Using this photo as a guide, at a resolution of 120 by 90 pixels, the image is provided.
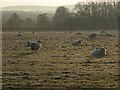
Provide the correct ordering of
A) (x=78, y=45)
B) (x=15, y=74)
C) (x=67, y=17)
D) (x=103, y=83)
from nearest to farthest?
(x=103, y=83), (x=15, y=74), (x=78, y=45), (x=67, y=17)

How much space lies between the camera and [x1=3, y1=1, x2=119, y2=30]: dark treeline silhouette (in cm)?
5897

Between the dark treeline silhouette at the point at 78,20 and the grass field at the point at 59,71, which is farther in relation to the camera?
the dark treeline silhouette at the point at 78,20

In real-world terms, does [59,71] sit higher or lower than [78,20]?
lower

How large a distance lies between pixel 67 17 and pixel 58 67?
50178 millimetres

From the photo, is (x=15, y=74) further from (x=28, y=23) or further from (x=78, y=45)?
(x=28, y=23)

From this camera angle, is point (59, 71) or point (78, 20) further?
point (78, 20)

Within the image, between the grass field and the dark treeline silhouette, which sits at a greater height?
the dark treeline silhouette

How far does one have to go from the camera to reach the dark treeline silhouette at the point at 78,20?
58969mm

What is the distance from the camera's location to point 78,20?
62.3 metres

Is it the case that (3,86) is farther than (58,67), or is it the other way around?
(58,67)

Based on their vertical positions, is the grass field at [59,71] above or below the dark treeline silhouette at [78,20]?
below

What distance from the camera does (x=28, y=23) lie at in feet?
201

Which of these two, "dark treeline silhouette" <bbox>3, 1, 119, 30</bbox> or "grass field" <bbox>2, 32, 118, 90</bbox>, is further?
"dark treeline silhouette" <bbox>3, 1, 119, 30</bbox>

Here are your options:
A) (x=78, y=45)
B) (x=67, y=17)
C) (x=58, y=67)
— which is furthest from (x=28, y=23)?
(x=58, y=67)
